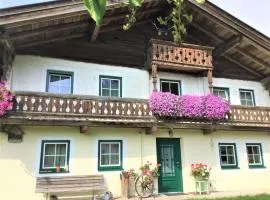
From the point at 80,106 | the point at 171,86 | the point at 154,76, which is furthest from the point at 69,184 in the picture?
the point at 171,86

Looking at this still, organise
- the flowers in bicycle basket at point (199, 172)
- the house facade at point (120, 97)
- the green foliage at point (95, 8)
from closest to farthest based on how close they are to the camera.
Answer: the green foliage at point (95, 8) → the house facade at point (120, 97) → the flowers in bicycle basket at point (199, 172)

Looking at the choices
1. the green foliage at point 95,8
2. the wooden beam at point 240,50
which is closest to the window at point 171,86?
the wooden beam at point 240,50

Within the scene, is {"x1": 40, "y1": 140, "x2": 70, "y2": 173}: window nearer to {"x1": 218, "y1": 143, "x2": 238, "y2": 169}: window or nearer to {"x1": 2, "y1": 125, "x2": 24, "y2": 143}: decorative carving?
{"x1": 2, "y1": 125, "x2": 24, "y2": 143}: decorative carving

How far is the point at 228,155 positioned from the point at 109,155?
561 centimetres

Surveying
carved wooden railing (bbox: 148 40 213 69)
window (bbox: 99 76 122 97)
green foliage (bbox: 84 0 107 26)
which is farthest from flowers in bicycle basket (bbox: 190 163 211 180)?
green foliage (bbox: 84 0 107 26)

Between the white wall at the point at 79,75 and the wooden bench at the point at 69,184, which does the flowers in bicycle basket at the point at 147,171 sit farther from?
the white wall at the point at 79,75

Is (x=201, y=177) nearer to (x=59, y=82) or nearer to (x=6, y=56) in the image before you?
(x=59, y=82)

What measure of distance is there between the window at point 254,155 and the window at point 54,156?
8.40 m

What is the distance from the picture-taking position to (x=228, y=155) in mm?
13000

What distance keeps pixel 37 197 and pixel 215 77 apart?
9521mm

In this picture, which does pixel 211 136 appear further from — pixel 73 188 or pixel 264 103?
pixel 73 188

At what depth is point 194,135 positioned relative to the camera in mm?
12531

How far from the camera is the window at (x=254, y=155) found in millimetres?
13336

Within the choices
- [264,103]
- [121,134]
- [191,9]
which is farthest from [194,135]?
[191,9]
